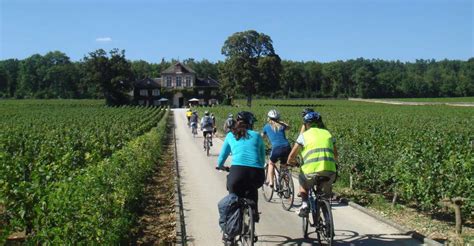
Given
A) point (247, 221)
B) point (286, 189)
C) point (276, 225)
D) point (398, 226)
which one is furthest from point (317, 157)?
point (286, 189)

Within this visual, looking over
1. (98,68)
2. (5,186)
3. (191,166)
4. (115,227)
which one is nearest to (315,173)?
(115,227)

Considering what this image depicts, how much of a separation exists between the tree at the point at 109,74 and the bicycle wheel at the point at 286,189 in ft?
291

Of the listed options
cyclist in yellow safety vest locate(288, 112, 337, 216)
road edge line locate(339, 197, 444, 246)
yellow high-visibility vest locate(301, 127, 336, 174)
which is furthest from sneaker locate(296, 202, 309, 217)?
road edge line locate(339, 197, 444, 246)

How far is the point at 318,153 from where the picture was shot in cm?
691

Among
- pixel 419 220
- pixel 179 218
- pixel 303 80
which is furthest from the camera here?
pixel 303 80

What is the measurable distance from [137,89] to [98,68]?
16438 mm

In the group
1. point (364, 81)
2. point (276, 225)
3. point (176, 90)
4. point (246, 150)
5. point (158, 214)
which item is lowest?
point (158, 214)

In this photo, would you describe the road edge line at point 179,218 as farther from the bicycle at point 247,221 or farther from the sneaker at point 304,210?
the sneaker at point 304,210

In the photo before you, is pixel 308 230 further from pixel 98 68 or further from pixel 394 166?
pixel 98 68

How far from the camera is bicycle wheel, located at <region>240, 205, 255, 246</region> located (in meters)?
6.35

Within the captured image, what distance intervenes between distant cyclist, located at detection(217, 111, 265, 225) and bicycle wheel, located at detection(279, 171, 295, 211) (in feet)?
11.4

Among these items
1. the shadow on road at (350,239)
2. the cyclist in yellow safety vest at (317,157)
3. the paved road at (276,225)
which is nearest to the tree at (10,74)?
the paved road at (276,225)

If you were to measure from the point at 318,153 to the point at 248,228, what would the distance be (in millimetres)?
1498

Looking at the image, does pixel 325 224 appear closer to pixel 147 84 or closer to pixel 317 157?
pixel 317 157
